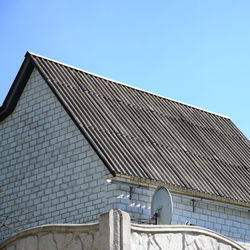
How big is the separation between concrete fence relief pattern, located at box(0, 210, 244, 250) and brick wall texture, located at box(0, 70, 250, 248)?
3.85 meters

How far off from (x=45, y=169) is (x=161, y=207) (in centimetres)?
434

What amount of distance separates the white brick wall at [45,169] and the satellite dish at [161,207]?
1196mm

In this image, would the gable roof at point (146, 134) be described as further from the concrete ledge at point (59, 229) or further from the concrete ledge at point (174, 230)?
the concrete ledge at point (59, 229)

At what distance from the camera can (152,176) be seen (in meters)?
21.0

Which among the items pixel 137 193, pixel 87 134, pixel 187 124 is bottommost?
pixel 137 193

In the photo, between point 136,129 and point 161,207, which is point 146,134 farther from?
point 161,207

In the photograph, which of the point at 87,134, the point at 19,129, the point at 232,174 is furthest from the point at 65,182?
the point at 232,174

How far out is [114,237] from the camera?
14883mm

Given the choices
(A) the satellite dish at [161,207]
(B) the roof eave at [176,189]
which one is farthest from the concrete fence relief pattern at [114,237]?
(B) the roof eave at [176,189]

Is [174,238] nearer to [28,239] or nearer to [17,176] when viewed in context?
[28,239]

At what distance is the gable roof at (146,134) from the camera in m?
21.5

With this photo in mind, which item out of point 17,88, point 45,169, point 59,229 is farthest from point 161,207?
point 17,88

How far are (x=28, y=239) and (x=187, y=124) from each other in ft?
36.8

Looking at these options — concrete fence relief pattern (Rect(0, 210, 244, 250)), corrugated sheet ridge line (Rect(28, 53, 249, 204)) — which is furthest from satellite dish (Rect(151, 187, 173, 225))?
concrete fence relief pattern (Rect(0, 210, 244, 250))
